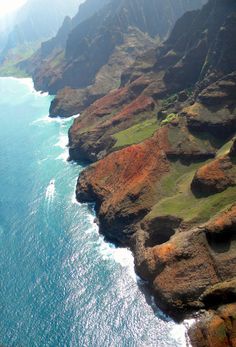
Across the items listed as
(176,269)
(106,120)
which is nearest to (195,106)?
(106,120)

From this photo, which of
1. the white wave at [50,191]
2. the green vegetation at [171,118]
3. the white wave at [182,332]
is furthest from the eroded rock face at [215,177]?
the white wave at [50,191]

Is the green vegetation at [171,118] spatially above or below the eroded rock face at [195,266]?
below

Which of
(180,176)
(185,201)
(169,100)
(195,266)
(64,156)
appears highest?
(195,266)

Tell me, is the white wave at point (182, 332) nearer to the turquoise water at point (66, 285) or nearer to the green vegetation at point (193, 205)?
the turquoise water at point (66, 285)

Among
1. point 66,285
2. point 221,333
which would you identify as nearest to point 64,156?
point 66,285

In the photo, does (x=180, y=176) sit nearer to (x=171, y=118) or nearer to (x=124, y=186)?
(x=124, y=186)

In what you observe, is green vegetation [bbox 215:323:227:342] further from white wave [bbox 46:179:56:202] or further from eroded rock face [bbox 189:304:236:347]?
white wave [bbox 46:179:56:202]
